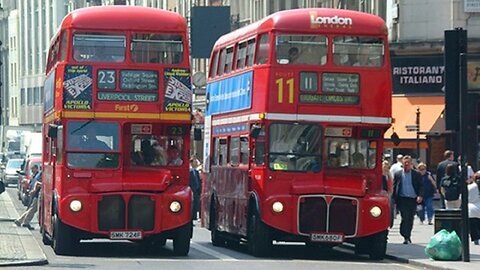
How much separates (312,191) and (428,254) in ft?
7.09

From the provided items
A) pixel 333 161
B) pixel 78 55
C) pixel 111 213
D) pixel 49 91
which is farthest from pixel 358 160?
pixel 49 91

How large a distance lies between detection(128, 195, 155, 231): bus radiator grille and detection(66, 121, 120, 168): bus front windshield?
753mm

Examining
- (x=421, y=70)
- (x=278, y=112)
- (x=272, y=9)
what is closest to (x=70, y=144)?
(x=278, y=112)

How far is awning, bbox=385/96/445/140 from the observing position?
45.7 metres

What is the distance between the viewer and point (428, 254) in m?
24.9

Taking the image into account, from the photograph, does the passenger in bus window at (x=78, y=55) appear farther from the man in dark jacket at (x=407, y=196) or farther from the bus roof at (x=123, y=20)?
the man in dark jacket at (x=407, y=196)

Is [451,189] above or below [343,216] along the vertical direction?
above

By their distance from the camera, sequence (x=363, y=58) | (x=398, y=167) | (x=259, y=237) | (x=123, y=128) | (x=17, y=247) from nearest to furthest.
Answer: (x=123, y=128) → (x=259, y=237) → (x=363, y=58) → (x=17, y=247) → (x=398, y=167)

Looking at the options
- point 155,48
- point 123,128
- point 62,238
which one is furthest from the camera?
point 155,48

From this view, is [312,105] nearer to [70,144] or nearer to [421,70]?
[70,144]

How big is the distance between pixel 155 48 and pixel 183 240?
325 cm

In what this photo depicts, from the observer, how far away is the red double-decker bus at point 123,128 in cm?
2473

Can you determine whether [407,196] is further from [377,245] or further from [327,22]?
[327,22]

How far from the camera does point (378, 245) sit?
1007 inches
